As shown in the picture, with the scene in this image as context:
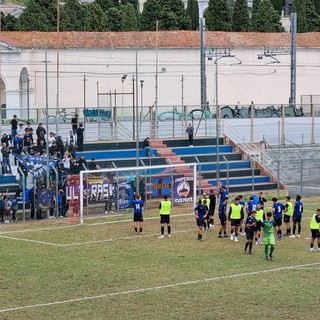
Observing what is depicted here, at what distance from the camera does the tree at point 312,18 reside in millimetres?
91938

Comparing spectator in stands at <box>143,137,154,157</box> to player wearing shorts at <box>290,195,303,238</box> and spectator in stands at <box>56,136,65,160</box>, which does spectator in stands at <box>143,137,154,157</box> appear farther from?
player wearing shorts at <box>290,195,303,238</box>

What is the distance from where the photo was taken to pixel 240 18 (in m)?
85.9

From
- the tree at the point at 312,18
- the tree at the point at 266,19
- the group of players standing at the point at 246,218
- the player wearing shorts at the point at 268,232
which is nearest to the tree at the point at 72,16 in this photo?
the tree at the point at 266,19

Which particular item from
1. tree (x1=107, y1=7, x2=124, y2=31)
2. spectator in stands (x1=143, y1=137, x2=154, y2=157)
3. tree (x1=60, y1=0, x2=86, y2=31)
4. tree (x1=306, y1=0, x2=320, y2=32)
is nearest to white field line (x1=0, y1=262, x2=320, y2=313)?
spectator in stands (x1=143, y1=137, x2=154, y2=157)

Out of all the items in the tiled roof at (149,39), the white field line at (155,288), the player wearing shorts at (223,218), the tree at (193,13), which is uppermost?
the tree at (193,13)

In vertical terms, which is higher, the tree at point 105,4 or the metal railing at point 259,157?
the tree at point 105,4

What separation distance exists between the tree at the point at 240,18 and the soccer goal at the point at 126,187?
131 ft

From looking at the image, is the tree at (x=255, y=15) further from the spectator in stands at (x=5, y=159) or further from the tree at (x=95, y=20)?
the spectator in stands at (x=5, y=159)

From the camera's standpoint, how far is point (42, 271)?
29.8m

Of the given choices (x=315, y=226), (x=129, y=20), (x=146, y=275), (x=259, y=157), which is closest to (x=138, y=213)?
(x=315, y=226)

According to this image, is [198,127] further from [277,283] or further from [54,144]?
[277,283]

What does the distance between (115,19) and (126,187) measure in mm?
42445

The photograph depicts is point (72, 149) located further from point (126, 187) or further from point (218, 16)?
point (218, 16)

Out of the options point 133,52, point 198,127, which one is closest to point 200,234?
point 198,127
